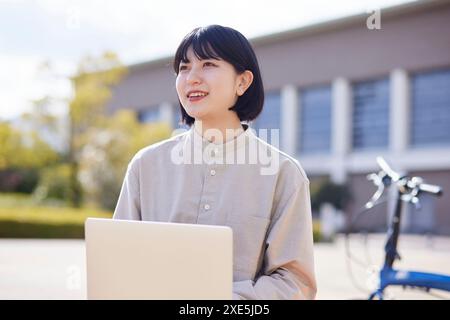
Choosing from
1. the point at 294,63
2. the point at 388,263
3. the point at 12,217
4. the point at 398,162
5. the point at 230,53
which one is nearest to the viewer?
the point at 230,53

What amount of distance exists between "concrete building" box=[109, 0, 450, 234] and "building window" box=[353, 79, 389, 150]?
0.12 feet

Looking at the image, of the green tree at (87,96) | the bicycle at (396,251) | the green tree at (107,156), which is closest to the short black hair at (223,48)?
the bicycle at (396,251)

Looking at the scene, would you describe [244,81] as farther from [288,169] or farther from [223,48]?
[288,169]

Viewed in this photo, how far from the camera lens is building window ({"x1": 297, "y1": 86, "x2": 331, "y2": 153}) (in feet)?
79.3

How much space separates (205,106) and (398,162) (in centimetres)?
2169

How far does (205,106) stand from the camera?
164 cm

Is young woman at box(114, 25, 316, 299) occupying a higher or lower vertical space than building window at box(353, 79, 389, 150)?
lower

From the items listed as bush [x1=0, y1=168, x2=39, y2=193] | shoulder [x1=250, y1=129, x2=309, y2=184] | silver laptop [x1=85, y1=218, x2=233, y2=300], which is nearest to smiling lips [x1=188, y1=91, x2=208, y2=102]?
shoulder [x1=250, y1=129, x2=309, y2=184]

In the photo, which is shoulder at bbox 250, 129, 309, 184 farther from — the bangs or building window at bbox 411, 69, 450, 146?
building window at bbox 411, 69, 450, 146

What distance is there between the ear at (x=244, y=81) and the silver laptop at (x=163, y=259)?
628mm

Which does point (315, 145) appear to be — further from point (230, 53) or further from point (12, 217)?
point (230, 53)
